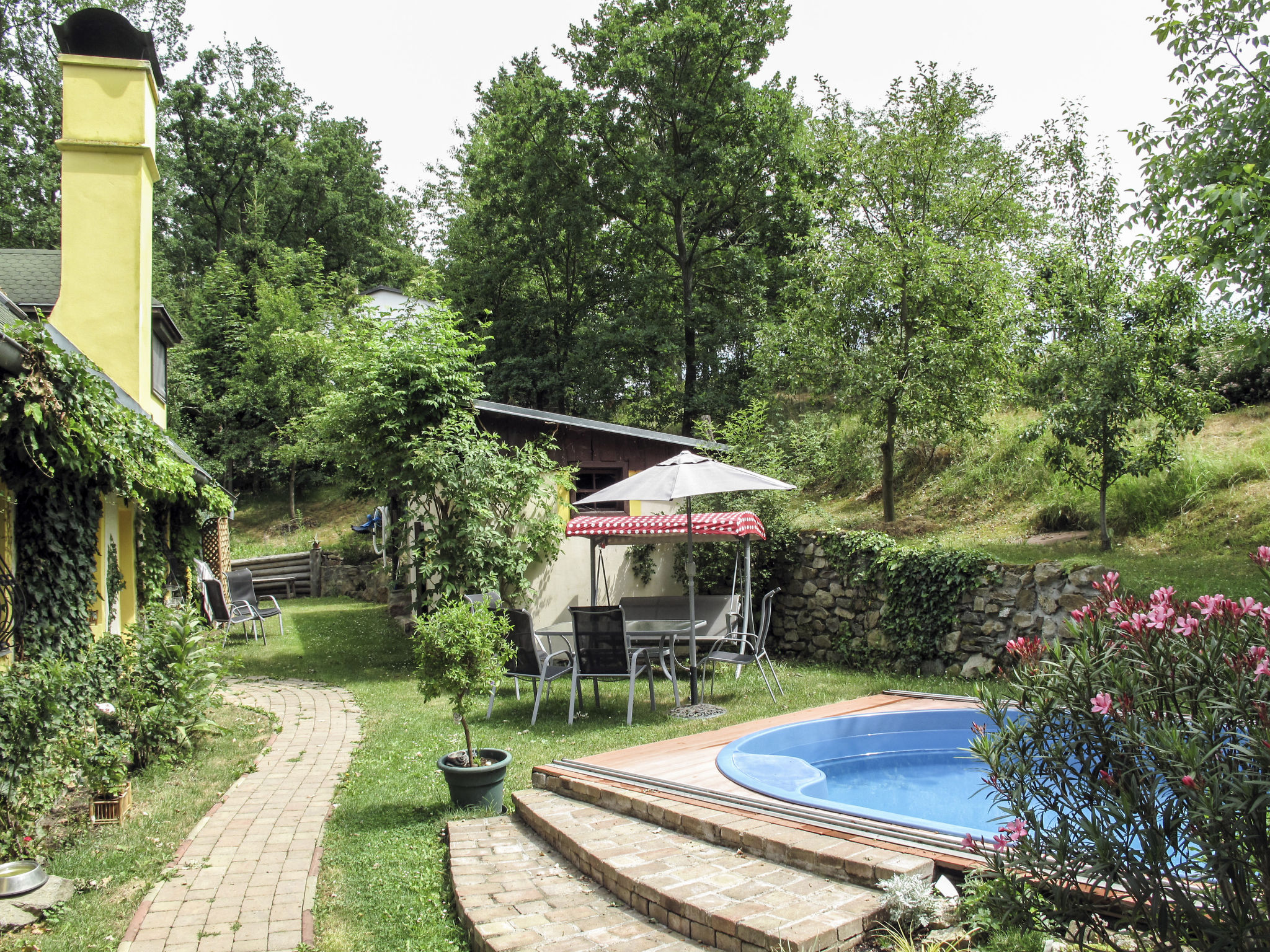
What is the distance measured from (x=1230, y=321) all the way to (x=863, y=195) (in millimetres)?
5317

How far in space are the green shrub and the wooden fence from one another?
15.5 meters

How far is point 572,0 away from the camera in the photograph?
18766 mm

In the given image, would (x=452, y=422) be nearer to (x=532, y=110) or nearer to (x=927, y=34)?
(x=927, y=34)

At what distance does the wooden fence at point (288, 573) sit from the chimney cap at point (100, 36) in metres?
12.0

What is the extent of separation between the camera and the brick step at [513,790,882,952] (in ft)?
9.84

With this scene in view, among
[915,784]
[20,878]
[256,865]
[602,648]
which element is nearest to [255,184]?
[602,648]

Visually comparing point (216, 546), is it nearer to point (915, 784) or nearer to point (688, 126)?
point (915, 784)

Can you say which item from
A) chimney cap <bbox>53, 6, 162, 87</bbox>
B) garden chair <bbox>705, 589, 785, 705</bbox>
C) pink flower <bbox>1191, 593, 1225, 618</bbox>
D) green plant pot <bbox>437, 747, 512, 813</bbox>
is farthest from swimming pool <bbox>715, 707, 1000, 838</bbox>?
chimney cap <bbox>53, 6, 162, 87</bbox>

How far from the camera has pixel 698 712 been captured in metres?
7.54

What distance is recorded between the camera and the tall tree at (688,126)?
20656mm

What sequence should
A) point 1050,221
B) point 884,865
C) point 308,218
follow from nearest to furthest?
1. point 884,865
2. point 1050,221
3. point 308,218

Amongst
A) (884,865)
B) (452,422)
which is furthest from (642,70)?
(884,865)

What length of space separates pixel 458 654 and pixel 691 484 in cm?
322

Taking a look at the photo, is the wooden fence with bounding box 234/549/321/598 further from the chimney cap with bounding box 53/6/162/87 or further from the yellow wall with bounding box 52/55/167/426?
the chimney cap with bounding box 53/6/162/87
